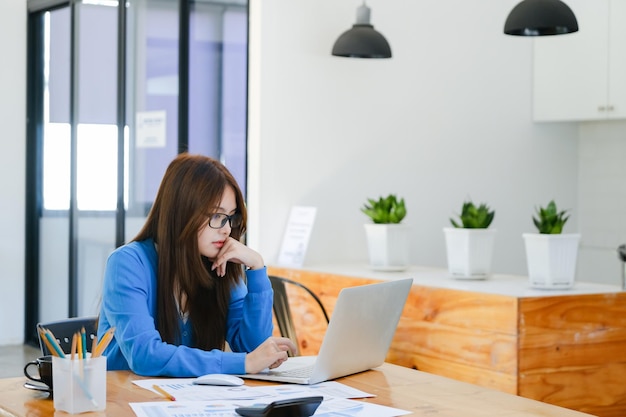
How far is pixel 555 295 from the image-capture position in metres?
3.54

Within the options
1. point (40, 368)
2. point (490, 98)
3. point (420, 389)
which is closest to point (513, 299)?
point (420, 389)

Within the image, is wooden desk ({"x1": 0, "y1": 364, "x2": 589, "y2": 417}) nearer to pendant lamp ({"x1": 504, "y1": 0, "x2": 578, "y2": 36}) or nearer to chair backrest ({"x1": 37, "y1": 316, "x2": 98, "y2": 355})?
chair backrest ({"x1": 37, "y1": 316, "x2": 98, "y2": 355})

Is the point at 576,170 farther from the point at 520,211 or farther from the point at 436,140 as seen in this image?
the point at 436,140

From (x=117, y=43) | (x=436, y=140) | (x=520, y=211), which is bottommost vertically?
(x=520, y=211)

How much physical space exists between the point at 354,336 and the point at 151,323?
0.52m

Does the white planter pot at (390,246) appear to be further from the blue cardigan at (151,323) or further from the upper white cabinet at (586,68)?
the blue cardigan at (151,323)

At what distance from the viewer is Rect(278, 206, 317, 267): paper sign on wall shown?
4.75m

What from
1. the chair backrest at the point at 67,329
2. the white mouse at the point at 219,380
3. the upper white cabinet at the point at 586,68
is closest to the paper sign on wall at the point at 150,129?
the upper white cabinet at the point at 586,68

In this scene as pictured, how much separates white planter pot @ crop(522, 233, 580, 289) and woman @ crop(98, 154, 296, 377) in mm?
1422

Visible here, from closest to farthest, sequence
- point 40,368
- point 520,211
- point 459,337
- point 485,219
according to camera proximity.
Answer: point 40,368 < point 459,337 < point 485,219 < point 520,211

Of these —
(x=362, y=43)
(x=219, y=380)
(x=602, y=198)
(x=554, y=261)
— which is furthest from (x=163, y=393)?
(x=602, y=198)

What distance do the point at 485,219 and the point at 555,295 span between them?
627mm

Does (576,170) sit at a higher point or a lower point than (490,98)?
lower

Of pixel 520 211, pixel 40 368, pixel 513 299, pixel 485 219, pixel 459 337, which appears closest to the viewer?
pixel 40 368
